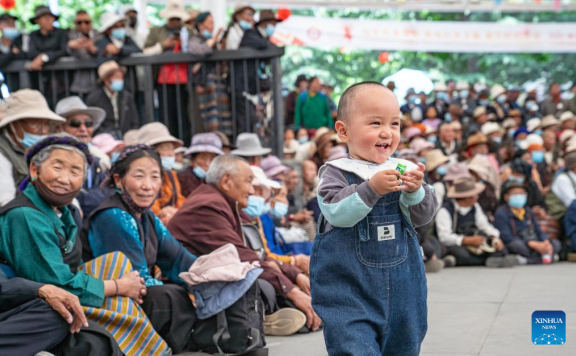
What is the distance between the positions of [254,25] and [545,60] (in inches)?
832

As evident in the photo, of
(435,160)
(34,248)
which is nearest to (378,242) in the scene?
(34,248)

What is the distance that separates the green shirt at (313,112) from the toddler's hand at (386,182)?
12345mm

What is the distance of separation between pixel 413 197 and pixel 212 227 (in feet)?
9.62

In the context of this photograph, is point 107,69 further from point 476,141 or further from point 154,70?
point 476,141

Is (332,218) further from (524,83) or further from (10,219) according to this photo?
(524,83)

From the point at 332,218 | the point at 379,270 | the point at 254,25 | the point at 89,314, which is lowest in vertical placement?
the point at 89,314

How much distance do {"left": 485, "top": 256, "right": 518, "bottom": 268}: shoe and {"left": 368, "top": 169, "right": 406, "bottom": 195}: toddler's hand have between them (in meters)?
7.17

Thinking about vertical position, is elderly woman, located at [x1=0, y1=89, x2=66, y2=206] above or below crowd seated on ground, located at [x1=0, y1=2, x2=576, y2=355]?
above

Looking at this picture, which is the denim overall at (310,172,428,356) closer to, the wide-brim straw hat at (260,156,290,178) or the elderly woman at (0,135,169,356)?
the elderly woman at (0,135,169,356)

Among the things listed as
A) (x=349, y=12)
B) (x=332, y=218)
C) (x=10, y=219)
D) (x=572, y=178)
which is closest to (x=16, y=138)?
(x=10, y=219)

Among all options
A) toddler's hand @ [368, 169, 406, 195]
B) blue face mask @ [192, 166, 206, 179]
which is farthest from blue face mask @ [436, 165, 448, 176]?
toddler's hand @ [368, 169, 406, 195]

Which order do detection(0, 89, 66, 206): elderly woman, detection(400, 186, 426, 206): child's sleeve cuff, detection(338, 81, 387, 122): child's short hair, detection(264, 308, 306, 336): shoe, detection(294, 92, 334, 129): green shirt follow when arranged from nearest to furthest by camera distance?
detection(400, 186, 426, 206): child's sleeve cuff, detection(338, 81, 387, 122): child's short hair, detection(0, 89, 66, 206): elderly woman, detection(264, 308, 306, 336): shoe, detection(294, 92, 334, 129): green shirt

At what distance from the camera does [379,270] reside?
3.75 metres

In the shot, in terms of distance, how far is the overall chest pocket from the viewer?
3742 millimetres
